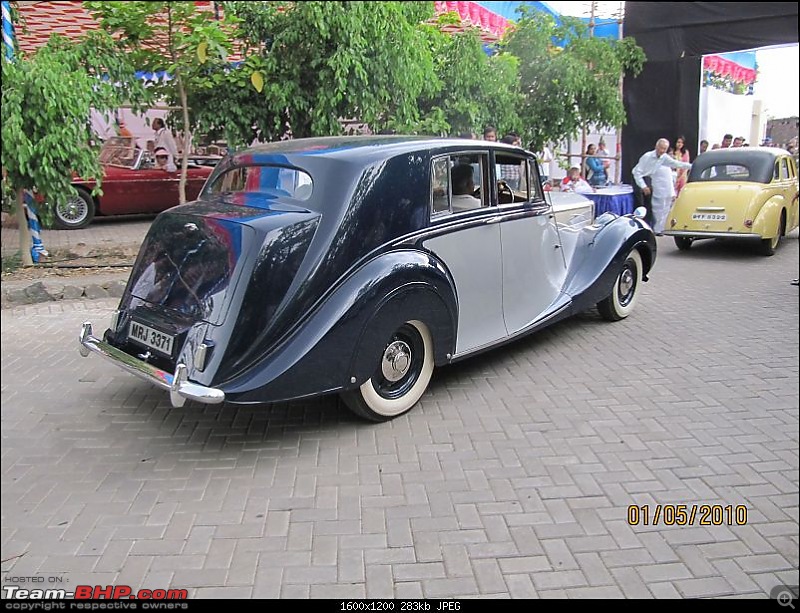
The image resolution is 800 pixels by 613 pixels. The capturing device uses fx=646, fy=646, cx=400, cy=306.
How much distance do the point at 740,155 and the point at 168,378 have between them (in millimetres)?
9410

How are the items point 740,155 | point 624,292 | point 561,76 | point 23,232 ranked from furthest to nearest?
point 561,76 < point 740,155 < point 23,232 < point 624,292

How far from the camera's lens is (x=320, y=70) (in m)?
7.51

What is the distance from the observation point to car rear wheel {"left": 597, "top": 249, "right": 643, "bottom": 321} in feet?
20.0

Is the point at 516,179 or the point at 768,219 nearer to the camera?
the point at 516,179

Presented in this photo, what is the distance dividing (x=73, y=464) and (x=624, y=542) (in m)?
2.87

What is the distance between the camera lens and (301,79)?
7.80 metres

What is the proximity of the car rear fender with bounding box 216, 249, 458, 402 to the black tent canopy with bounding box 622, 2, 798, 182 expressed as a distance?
34.2 ft

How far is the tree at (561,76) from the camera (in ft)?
35.0

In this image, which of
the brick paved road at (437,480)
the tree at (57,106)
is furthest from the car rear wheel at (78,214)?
the brick paved road at (437,480)

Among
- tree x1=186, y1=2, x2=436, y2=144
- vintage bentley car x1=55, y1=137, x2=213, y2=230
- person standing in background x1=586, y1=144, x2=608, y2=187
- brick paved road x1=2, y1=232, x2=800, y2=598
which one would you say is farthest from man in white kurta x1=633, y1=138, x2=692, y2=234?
vintage bentley car x1=55, y1=137, x2=213, y2=230

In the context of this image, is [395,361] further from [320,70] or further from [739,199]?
[739,199]

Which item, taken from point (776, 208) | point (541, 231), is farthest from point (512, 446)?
point (776, 208)

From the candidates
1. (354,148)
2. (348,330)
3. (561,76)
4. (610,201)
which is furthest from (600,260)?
(561,76)
